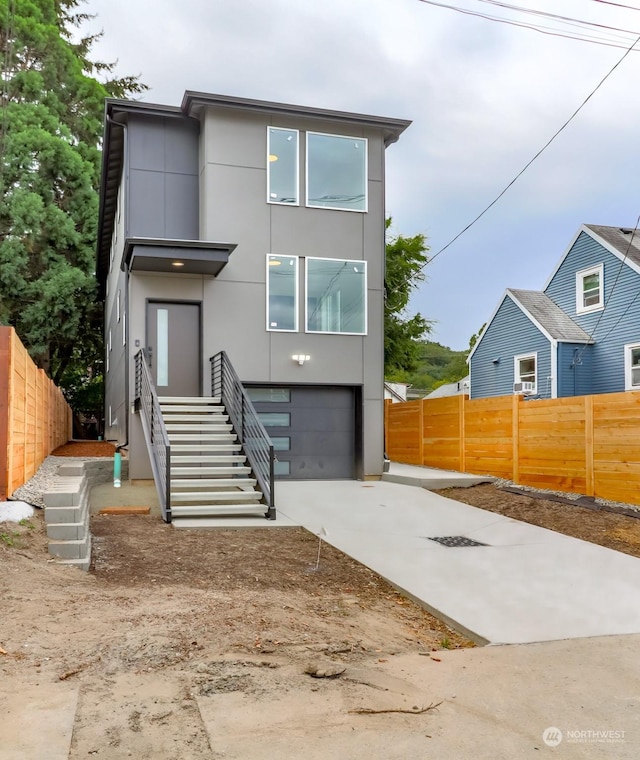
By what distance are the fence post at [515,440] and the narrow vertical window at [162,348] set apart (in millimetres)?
6050

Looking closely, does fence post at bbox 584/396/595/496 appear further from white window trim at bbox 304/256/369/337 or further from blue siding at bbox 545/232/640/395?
blue siding at bbox 545/232/640/395

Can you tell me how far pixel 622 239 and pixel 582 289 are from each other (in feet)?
5.51

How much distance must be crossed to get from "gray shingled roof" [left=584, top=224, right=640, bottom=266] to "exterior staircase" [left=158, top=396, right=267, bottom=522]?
12069 millimetres

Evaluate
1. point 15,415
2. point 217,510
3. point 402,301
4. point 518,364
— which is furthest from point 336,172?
point 402,301

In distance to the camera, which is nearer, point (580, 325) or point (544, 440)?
point (544, 440)

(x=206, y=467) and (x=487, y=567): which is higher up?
(x=206, y=467)

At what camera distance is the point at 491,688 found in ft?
12.0

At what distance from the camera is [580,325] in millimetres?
19453

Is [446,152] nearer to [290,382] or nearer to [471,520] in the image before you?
[290,382]

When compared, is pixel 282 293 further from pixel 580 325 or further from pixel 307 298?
pixel 580 325

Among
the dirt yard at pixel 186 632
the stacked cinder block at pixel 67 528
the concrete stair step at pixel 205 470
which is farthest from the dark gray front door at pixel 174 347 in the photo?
the stacked cinder block at pixel 67 528

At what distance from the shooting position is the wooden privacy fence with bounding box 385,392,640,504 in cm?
895

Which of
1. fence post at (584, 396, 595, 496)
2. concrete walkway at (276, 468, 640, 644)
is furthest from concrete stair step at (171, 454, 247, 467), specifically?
fence post at (584, 396, 595, 496)

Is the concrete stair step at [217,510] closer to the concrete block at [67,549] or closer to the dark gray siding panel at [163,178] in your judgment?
the concrete block at [67,549]
